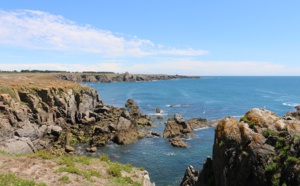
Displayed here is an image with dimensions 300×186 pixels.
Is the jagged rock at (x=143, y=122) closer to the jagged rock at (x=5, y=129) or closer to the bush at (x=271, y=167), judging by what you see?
the jagged rock at (x=5, y=129)

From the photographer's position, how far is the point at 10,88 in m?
52.0

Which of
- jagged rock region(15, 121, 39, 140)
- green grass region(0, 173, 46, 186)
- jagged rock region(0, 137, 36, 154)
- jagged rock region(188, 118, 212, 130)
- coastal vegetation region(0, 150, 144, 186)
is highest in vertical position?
green grass region(0, 173, 46, 186)

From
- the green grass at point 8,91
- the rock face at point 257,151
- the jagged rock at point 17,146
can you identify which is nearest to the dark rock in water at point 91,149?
the jagged rock at point 17,146

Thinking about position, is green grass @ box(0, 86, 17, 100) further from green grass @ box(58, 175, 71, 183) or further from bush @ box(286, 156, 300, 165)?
bush @ box(286, 156, 300, 165)

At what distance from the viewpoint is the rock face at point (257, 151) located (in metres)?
18.0

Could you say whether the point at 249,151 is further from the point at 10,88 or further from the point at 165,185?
the point at 10,88

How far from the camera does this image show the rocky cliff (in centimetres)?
4312

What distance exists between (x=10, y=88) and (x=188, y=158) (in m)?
38.9

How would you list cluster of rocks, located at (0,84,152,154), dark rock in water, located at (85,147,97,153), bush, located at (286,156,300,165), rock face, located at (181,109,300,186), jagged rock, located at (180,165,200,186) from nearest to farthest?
bush, located at (286,156,300,165), rock face, located at (181,109,300,186), jagged rock, located at (180,165,200,186), cluster of rocks, located at (0,84,152,154), dark rock in water, located at (85,147,97,153)

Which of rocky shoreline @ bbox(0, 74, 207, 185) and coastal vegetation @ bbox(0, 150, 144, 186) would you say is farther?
rocky shoreline @ bbox(0, 74, 207, 185)

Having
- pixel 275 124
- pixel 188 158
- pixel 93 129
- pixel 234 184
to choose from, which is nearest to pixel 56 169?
pixel 234 184

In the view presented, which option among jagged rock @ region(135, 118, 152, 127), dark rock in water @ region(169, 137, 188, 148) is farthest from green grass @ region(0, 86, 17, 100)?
dark rock in water @ region(169, 137, 188, 148)

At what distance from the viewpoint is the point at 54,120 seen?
5653 cm

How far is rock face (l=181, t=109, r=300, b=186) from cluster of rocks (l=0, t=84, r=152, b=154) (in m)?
24.7
